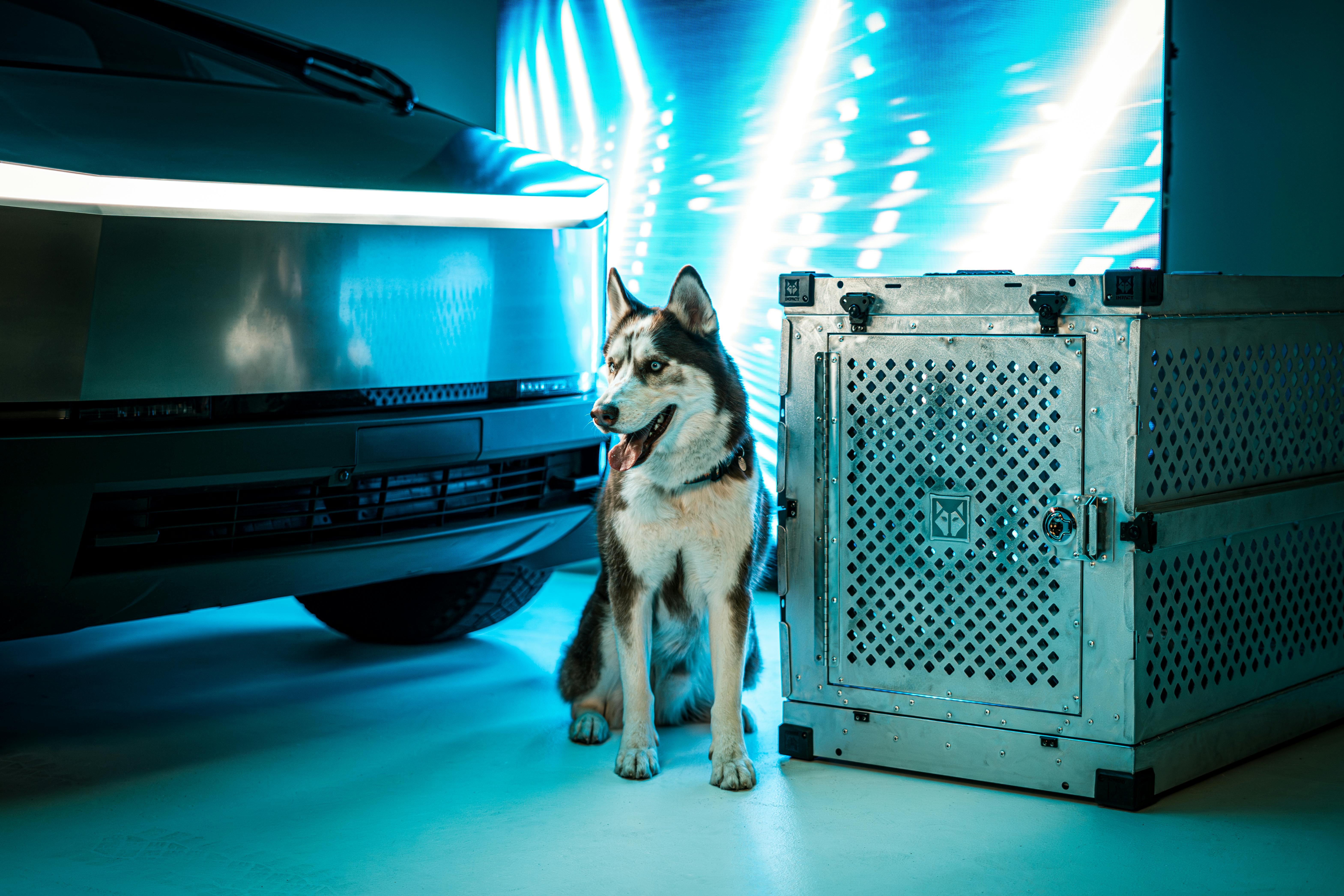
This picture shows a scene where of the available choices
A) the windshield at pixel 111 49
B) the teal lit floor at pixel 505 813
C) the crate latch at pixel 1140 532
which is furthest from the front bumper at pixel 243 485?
the crate latch at pixel 1140 532

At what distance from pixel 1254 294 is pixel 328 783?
7.41 feet

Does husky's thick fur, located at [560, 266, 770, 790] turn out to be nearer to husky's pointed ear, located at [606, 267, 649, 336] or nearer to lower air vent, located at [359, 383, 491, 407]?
husky's pointed ear, located at [606, 267, 649, 336]

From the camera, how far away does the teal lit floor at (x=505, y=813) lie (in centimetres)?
195

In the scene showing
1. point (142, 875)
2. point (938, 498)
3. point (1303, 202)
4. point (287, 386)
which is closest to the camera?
point (142, 875)

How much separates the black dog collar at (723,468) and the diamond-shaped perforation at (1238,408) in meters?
0.80

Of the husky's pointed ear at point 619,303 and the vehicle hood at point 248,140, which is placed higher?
the vehicle hood at point 248,140

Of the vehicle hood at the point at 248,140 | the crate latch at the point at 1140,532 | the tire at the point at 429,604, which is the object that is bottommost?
the tire at the point at 429,604

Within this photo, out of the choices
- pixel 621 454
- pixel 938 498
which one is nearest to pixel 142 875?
pixel 621 454

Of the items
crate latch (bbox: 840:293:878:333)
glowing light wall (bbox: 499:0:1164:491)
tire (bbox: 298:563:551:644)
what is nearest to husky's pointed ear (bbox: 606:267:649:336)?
crate latch (bbox: 840:293:878:333)

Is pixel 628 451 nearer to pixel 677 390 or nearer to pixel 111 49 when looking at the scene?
pixel 677 390

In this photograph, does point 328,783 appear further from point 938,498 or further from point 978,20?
point 978,20

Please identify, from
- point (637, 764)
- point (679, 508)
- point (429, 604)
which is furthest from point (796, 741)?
point (429, 604)

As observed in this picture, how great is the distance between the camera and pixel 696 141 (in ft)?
15.0

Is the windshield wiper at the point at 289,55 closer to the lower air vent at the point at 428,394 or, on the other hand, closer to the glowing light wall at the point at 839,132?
the lower air vent at the point at 428,394
